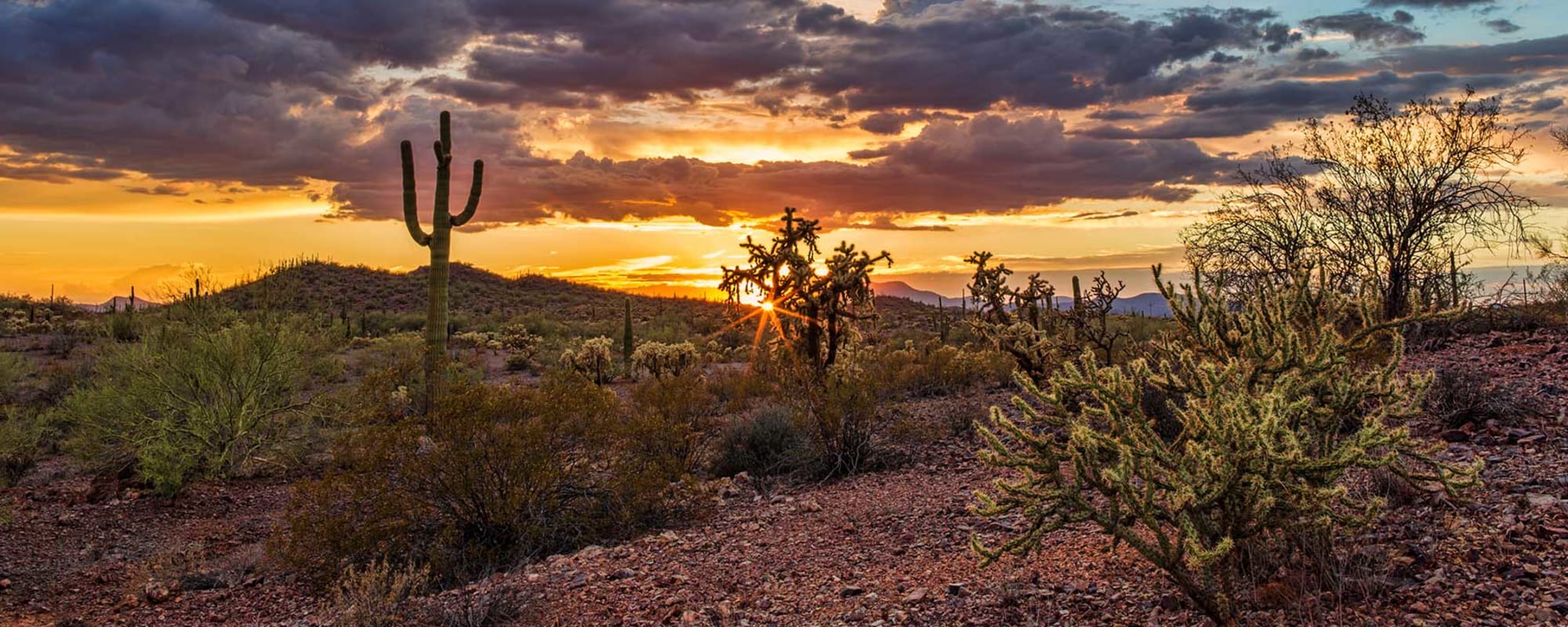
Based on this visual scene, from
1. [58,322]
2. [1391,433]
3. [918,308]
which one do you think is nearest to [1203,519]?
[1391,433]

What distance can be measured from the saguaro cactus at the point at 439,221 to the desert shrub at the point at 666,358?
20.8ft

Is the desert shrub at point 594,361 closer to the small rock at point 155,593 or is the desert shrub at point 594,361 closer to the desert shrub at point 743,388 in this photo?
the desert shrub at point 743,388

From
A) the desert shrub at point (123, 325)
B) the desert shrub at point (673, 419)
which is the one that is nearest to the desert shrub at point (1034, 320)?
the desert shrub at point (673, 419)

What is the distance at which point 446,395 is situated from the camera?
820 cm

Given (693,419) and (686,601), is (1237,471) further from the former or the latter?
(693,419)

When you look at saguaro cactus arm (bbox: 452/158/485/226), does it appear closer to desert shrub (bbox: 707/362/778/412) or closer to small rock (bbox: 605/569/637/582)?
desert shrub (bbox: 707/362/778/412)

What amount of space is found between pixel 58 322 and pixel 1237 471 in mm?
43872

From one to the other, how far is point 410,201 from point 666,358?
7.83m

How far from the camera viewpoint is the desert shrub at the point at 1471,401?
8047 mm

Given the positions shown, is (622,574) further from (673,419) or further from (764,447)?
(673,419)

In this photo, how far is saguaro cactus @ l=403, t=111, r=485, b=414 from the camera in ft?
50.6

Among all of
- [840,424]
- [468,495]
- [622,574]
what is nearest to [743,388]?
[840,424]

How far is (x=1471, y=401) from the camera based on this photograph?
26.9ft

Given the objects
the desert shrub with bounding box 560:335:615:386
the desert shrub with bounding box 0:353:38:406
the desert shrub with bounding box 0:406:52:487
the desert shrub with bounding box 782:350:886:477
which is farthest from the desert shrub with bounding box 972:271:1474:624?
the desert shrub with bounding box 0:353:38:406
